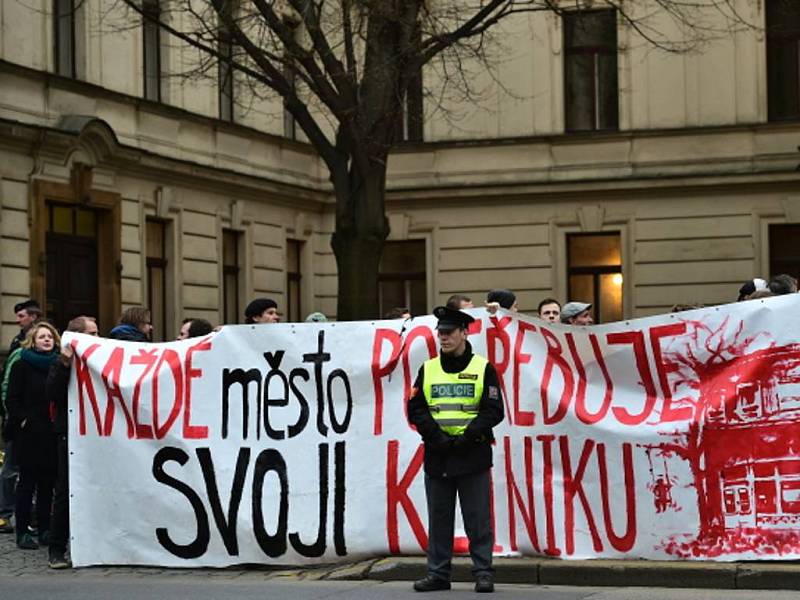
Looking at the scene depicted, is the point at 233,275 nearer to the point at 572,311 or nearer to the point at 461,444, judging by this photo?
the point at 572,311

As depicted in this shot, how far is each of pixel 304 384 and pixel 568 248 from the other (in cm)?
2154

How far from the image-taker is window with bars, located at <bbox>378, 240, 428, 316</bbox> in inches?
1368

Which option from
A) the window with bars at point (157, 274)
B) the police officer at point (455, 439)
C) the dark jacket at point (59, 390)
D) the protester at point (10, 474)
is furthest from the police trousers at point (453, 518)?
the window with bars at point (157, 274)

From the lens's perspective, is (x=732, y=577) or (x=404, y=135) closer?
(x=732, y=577)

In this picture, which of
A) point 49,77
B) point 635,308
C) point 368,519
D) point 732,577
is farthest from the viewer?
point 635,308

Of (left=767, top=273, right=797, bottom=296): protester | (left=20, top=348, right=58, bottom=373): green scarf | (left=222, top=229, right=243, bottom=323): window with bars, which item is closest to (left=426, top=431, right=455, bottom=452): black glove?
(left=767, top=273, right=797, bottom=296): protester

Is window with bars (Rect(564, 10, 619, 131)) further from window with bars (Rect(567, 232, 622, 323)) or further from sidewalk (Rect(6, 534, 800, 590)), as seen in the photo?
sidewalk (Rect(6, 534, 800, 590))

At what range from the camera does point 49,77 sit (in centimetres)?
2469

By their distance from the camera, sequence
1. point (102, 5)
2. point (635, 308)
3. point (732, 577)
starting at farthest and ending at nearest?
point (635, 308), point (102, 5), point (732, 577)

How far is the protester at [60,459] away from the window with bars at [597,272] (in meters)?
21.1

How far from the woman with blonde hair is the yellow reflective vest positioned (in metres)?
3.84

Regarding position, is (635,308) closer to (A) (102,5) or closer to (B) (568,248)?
(B) (568,248)

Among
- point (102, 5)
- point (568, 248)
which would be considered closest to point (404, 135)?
point (568, 248)

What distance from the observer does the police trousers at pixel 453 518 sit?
11.1 metres
